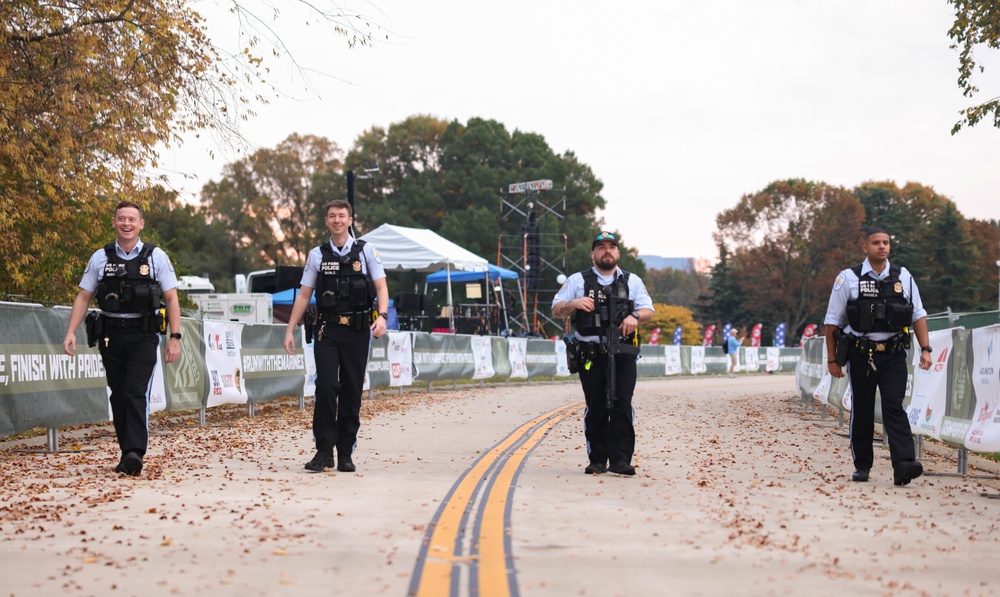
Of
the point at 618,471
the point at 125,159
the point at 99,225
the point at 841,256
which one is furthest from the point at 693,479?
the point at 841,256

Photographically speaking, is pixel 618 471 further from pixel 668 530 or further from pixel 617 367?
pixel 668 530

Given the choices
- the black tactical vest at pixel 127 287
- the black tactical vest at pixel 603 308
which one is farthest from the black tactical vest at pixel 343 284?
the black tactical vest at pixel 603 308

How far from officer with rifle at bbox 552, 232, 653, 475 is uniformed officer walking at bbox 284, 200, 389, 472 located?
155 cm

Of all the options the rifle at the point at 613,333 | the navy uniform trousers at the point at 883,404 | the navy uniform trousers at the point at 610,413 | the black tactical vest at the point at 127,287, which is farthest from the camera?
the navy uniform trousers at the point at 610,413

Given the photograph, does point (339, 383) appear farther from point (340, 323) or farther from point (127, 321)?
point (127, 321)

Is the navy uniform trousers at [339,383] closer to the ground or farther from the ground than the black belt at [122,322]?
closer to the ground

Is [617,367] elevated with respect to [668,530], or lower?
elevated

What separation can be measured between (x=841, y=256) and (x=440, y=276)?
145 feet

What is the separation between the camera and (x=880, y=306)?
9.27 m

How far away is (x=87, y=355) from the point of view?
11.8 meters

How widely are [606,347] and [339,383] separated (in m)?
2.19

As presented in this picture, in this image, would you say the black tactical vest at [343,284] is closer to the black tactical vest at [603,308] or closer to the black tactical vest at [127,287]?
the black tactical vest at [127,287]

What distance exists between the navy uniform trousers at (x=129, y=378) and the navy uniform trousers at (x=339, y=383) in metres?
1.35

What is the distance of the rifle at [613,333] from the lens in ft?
30.7
